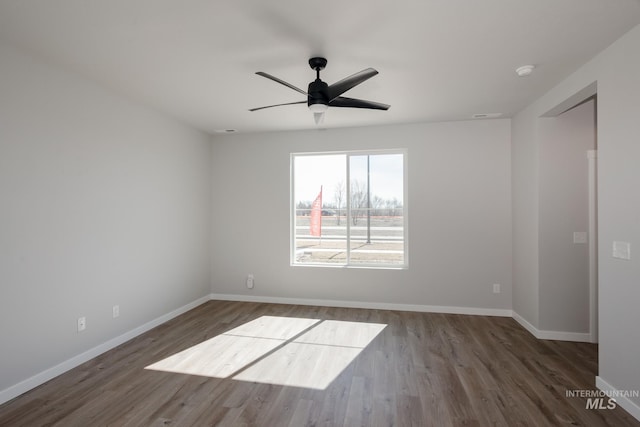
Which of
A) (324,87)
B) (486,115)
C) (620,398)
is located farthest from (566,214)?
(324,87)

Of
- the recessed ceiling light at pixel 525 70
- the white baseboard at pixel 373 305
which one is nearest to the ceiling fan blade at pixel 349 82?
the recessed ceiling light at pixel 525 70

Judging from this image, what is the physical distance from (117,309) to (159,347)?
61 cm

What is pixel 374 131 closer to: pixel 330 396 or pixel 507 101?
pixel 507 101

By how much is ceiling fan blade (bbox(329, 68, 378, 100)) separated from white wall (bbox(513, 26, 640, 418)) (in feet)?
5.82

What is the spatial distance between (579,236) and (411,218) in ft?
6.19

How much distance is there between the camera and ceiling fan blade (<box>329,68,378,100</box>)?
2.34 meters

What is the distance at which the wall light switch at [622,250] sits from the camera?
2238 mm

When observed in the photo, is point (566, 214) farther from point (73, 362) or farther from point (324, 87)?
point (73, 362)

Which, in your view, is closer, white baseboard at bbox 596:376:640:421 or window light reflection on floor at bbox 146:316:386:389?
white baseboard at bbox 596:376:640:421

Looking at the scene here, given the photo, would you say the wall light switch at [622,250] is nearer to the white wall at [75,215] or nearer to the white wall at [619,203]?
the white wall at [619,203]

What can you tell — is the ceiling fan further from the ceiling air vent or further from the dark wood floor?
the ceiling air vent

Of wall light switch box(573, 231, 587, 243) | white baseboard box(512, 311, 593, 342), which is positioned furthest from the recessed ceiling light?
white baseboard box(512, 311, 593, 342)

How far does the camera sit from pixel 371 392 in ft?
8.21

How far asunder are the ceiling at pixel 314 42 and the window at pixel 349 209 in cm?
144
